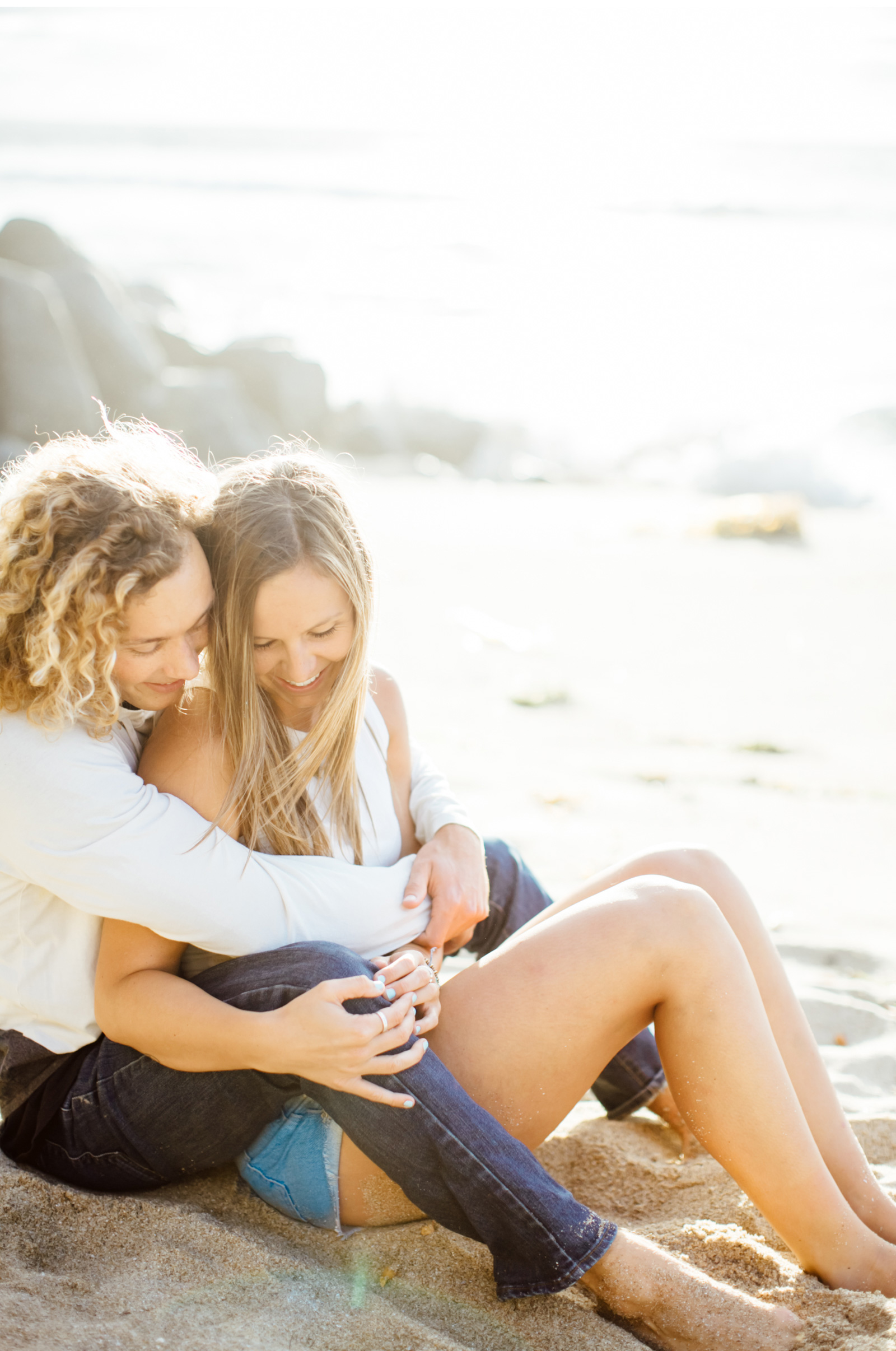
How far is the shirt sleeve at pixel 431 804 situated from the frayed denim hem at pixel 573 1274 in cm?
87

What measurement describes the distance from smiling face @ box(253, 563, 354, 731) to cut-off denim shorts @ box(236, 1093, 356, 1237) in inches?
30.2

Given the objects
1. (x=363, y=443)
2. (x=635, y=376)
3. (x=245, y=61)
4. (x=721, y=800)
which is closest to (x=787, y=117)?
(x=245, y=61)

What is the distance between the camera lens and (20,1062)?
2.04 meters

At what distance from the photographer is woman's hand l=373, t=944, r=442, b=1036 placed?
75.6 inches

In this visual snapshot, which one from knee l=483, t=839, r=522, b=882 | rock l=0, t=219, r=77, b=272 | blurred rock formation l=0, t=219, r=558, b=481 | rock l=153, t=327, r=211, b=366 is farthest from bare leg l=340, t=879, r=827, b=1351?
rock l=153, t=327, r=211, b=366

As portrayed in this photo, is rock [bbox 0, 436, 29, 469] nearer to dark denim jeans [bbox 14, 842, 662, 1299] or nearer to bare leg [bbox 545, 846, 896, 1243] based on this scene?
dark denim jeans [bbox 14, 842, 662, 1299]

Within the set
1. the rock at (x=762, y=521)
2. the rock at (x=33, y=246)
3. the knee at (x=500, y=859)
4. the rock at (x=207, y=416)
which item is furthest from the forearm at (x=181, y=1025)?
the rock at (x=33, y=246)

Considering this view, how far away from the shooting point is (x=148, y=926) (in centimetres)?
185

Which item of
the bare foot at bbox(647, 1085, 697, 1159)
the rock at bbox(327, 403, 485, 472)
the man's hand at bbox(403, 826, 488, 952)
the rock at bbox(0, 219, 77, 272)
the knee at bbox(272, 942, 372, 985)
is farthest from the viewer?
the rock at bbox(327, 403, 485, 472)

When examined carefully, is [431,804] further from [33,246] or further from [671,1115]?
[33,246]

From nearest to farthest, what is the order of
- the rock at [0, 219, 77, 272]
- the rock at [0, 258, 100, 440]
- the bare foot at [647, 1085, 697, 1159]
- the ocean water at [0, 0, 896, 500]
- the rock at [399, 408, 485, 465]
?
the bare foot at [647, 1085, 697, 1159] → the rock at [0, 258, 100, 440] → the rock at [0, 219, 77, 272] → the rock at [399, 408, 485, 465] → the ocean water at [0, 0, 896, 500]

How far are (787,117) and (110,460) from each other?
35643mm

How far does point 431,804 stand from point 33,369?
28.2 ft

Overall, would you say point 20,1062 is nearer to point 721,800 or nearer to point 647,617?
point 721,800
